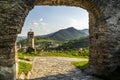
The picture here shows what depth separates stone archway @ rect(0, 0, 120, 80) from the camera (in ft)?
23.0

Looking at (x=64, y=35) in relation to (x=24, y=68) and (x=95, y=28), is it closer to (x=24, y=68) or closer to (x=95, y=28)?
(x=24, y=68)

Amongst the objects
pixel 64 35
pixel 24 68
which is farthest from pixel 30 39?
pixel 64 35

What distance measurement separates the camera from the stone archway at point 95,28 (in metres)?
7.01

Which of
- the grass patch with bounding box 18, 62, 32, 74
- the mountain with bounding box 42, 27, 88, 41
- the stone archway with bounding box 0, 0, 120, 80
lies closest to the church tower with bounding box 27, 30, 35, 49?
the grass patch with bounding box 18, 62, 32, 74

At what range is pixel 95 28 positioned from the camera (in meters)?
10.1

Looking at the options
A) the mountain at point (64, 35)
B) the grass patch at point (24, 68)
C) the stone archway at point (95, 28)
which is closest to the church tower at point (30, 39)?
the grass patch at point (24, 68)

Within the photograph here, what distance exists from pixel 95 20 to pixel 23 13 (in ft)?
12.2

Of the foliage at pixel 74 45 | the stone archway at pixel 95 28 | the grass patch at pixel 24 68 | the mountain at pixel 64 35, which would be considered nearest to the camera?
the stone archway at pixel 95 28

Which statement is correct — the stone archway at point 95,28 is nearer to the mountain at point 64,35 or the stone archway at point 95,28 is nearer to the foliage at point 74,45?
the foliage at point 74,45

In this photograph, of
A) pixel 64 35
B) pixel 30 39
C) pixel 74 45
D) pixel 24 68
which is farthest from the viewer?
pixel 64 35

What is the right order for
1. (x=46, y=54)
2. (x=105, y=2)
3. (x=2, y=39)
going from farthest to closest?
(x=46, y=54) < (x=105, y=2) < (x=2, y=39)

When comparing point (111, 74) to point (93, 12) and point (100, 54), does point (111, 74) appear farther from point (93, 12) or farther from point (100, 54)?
point (93, 12)

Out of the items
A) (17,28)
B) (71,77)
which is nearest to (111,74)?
(71,77)

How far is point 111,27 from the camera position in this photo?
30.8 feet
